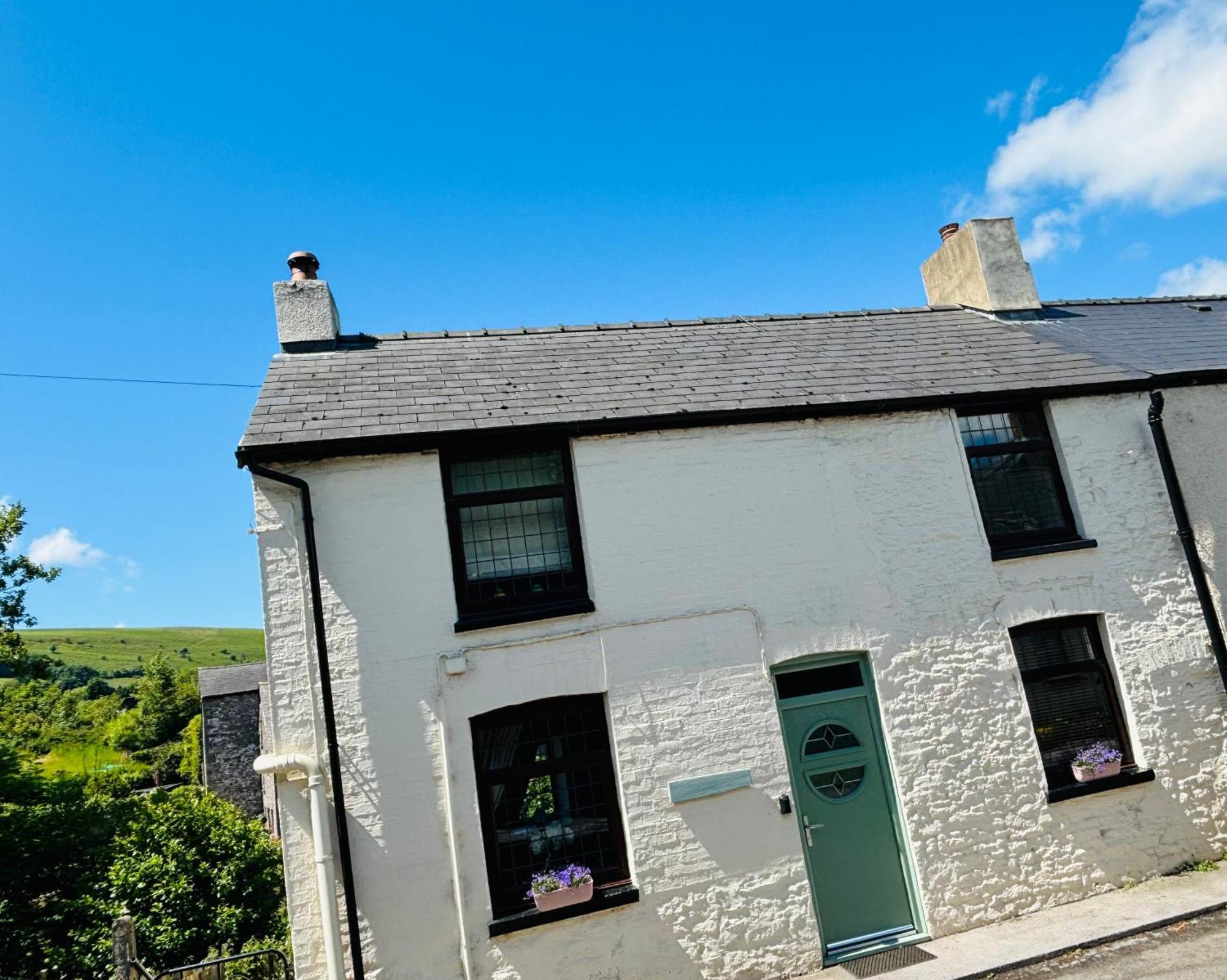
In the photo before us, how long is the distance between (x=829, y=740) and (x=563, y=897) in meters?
3.02

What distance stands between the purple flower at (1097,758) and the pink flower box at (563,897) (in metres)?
5.34

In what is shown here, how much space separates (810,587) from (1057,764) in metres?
3.35

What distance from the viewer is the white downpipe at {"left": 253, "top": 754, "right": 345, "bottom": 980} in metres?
5.75

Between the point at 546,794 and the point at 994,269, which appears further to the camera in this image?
the point at 994,269

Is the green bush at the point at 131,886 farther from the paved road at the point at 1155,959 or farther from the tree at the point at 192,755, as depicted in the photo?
the tree at the point at 192,755

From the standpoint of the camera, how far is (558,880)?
20.7 ft

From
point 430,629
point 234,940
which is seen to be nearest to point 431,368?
point 430,629

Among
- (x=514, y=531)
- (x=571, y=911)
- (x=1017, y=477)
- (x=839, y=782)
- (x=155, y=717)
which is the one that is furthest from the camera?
(x=155, y=717)

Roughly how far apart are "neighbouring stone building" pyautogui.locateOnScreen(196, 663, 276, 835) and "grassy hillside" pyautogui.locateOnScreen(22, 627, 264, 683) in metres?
86.3

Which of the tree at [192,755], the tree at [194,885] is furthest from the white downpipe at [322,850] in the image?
the tree at [192,755]

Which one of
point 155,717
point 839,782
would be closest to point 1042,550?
point 839,782

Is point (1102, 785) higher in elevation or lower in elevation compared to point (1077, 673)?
lower

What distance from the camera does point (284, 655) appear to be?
6.39 m

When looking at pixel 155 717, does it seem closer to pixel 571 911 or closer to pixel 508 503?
pixel 508 503
